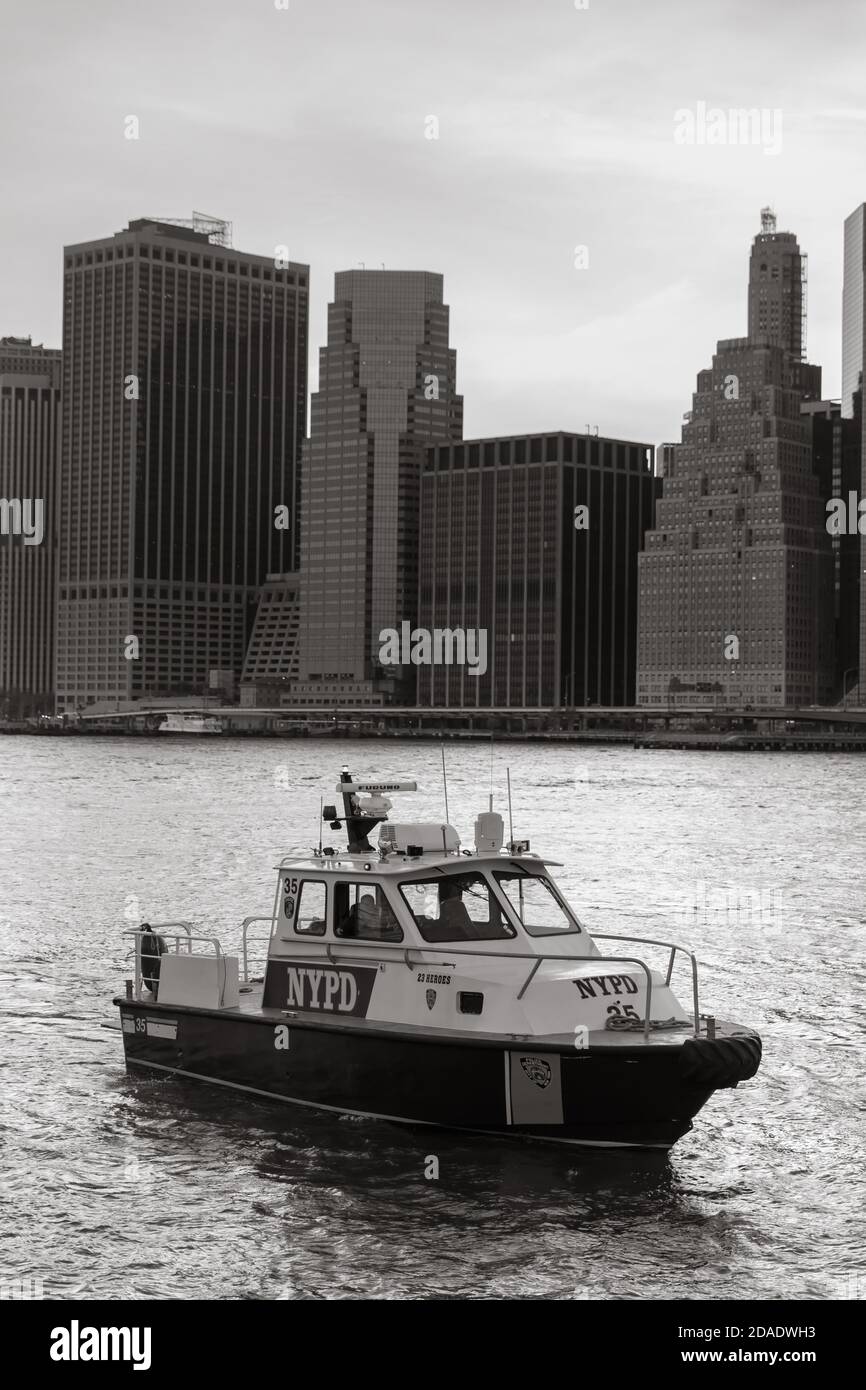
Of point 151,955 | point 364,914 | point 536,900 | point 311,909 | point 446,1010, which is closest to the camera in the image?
point 446,1010

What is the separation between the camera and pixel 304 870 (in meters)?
21.3

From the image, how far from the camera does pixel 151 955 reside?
23328 mm

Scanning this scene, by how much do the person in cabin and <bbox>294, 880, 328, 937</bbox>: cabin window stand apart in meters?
2.77

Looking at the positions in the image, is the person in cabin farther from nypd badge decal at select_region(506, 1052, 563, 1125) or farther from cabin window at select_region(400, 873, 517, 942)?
nypd badge decal at select_region(506, 1052, 563, 1125)

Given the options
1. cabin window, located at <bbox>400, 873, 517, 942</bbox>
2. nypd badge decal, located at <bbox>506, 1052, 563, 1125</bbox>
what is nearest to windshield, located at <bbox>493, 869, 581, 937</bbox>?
cabin window, located at <bbox>400, 873, 517, 942</bbox>

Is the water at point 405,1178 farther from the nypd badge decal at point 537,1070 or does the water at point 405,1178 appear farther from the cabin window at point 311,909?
the cabin window at point 311,909

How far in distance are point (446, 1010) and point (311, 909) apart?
7.90ft

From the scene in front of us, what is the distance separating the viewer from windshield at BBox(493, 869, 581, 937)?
20953 millimetres

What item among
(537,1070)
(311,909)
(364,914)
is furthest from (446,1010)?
(311,909)

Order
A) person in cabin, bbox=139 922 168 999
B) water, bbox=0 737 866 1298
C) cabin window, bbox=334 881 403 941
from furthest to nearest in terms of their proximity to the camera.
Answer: person in cabin, bbox=139 922 168 999 < cabin window, bbox=334 881 403 941 < water, bbox=0 737 866 1298

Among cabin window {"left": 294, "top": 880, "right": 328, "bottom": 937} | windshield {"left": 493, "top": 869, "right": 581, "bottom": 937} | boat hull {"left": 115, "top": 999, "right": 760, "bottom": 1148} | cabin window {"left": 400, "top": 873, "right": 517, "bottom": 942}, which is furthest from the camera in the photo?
cabin window {"left": 294, "top": 880, "right": 328, "bottom": 937}

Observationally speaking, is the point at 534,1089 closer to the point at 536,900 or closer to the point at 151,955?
the point at 536,900

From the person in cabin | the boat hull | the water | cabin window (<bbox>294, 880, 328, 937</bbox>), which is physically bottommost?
the water
